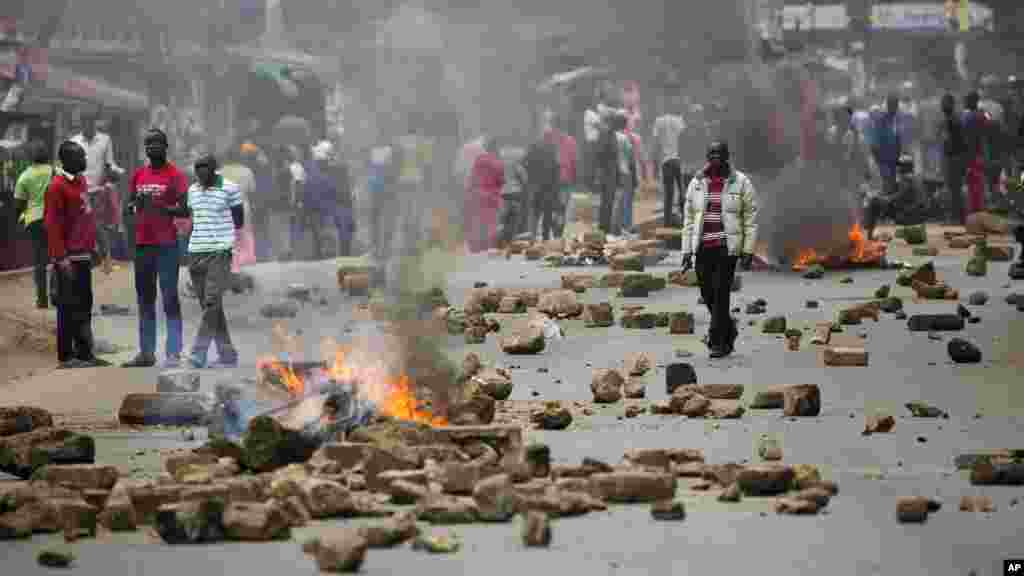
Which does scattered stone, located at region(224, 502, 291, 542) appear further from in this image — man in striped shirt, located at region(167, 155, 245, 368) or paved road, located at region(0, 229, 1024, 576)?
man in striped shirt, located at region(167, 155, 245, 368)

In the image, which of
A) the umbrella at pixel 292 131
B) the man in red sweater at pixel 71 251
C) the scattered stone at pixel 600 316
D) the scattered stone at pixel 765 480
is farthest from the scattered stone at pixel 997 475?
the umbrella at pixel 292 131

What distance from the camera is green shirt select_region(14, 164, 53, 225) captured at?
19531mm

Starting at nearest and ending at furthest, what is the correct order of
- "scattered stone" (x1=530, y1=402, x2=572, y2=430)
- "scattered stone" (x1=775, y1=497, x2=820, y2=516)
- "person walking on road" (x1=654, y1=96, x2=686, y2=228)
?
1. "scattered stone" (x1=775, y1=497, x2=820, y2=516)
2. "scattered stone" (x1=530, y1=402, x2=572, y2=430)
3. "person walking on road" (x1=654, y1=96, x2=686, y2=228)

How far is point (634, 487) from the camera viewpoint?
31.6 feet

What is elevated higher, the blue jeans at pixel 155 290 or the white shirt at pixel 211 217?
the white shirt at pixel 211 217

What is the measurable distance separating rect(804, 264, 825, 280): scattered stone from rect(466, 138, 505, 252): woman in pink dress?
4834mm

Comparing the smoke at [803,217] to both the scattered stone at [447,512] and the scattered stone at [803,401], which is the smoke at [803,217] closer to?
the scattered stone at [803,401]

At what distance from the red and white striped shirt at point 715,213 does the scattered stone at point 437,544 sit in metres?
7.83

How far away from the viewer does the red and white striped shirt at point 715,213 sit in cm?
1614

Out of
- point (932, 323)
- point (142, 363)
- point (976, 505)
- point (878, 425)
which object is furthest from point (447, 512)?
point (932, 323)

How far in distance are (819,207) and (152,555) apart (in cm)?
1800

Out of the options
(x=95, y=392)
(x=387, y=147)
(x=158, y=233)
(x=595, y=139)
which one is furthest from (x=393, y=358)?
(x=595, y=139)

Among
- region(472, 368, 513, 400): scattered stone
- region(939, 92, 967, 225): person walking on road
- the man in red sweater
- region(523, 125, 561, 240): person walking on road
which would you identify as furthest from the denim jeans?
region(939, 92, 967, 225): person walking on road

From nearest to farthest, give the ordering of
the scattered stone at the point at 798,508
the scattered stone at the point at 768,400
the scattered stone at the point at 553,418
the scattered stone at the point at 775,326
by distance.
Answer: the scattered stone at the point at 798,508 → the scattered stone at the point at 553,418 → the scattered stone at the point at 768,400 → the scattered stone at the point at 775,326
